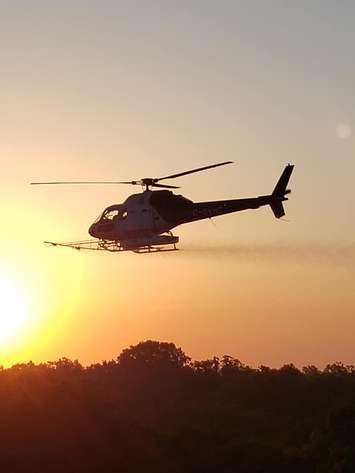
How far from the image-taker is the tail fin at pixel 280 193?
62.4 m

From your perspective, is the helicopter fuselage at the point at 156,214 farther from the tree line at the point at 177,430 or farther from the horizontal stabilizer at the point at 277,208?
the tree line at the point at 177,430

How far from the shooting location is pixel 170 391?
126m

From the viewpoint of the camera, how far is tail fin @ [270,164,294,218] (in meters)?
62.4

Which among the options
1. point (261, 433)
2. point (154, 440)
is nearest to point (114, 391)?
point (261, 433)

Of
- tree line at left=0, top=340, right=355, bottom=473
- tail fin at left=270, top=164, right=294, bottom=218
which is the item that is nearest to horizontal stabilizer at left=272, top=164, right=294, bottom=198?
tail fin at left=270, top=164, right=294, bottom=218

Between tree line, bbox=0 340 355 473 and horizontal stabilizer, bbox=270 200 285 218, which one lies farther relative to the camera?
tree line, bbox=0 340 355 473

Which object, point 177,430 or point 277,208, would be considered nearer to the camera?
point 277,208

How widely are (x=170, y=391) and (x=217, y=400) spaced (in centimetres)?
1370

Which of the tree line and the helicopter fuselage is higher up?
the helicopter fuselage

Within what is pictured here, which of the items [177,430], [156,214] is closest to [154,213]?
[156,214]

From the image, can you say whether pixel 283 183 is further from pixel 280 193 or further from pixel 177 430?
pixel 177 430

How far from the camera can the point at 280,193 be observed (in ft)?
207

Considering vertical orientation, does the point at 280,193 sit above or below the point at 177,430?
above

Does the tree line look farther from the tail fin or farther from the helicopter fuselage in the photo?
the tail fin
